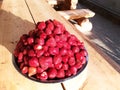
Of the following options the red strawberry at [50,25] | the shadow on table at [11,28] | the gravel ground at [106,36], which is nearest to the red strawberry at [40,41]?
the red strawberry at [50,25]

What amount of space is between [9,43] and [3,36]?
0.15 meters

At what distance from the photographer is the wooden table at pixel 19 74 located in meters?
1.27

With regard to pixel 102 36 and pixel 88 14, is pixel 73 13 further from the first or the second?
pixel 102 36

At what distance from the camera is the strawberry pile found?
3.89 ft

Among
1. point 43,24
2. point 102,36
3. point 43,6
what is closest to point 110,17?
point 102,36

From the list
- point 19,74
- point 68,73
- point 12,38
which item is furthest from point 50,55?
point 12,38

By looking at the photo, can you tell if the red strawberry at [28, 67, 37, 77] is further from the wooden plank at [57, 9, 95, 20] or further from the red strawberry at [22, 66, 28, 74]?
the wooden plank at [57, 9, 95, 20]

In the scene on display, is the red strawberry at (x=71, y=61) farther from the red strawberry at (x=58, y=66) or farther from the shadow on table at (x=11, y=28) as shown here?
the shadow on table at (x=11, y=28)

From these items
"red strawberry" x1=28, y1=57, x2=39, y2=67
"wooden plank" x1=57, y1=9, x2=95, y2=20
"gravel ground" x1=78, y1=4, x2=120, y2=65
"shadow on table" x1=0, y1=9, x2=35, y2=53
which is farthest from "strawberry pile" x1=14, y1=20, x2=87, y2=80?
"gravel ground" x1=78, y1=4, x2=120, y2=65

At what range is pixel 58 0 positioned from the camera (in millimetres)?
3801

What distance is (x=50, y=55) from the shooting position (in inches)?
47.1

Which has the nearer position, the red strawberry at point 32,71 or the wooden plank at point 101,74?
the red strawberry at point 32,71

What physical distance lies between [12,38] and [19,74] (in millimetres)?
512

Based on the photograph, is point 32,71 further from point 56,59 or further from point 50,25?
point 50,25
